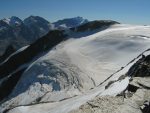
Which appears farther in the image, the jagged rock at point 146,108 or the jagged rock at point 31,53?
the jagged rock at point 31,53

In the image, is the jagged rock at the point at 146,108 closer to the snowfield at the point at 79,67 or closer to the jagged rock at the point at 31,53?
the snowfield at the point at 79,67

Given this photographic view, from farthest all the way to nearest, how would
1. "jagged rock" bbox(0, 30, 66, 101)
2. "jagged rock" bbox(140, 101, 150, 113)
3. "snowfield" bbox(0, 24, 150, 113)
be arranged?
"jagged rock" bbox(0, 30, 66, 101), "snowfield" bbox(0, 24, 150, 113), "jagged rock" bbox(140, 101, 150, 113)

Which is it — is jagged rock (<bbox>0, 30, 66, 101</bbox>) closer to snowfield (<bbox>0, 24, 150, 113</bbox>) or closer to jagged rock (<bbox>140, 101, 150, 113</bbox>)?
snowfield (<bbox>0, 24, 150, 113</bbox>)

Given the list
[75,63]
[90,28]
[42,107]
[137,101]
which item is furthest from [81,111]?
[90,28]

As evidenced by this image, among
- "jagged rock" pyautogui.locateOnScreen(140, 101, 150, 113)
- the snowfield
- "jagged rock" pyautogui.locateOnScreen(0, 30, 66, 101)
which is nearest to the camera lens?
"jagged rock" pyautogui.locateOnScreen(140, 101, 150, 113)

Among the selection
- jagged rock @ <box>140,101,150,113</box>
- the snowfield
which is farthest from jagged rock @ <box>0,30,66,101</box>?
jagged rock @ <box>140,101,150,113</box>

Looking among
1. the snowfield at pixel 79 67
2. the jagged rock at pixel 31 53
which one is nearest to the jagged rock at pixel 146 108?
the snowfield at pixel 79 67

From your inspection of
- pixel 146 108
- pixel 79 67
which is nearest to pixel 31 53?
pixel 79 67

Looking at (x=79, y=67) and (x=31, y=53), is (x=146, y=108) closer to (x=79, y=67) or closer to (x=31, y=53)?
(x=79, y=67)

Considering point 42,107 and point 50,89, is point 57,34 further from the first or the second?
point 42,107
